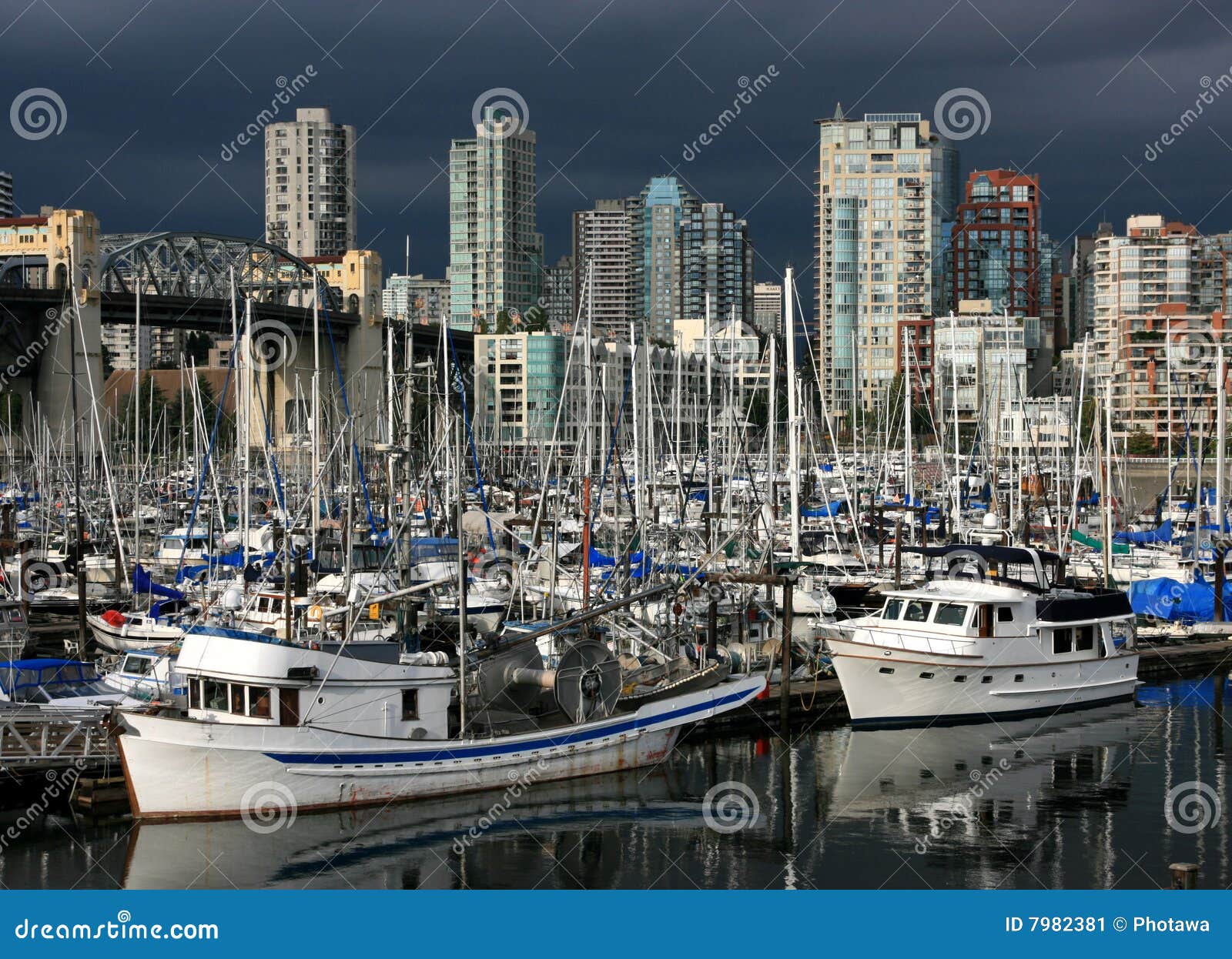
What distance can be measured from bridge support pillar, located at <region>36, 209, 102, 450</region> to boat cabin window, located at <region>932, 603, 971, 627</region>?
302 feet

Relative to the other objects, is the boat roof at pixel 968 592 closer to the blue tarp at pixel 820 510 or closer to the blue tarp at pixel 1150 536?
the blue tarp at pixel 1150 536

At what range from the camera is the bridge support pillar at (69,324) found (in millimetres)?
121312

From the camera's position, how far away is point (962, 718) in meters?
32.9

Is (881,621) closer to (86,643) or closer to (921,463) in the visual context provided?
(86,643)

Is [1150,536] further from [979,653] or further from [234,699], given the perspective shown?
[234,699]

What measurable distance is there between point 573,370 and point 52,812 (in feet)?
323

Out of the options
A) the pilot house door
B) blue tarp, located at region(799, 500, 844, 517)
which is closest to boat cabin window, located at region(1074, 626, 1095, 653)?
the pilot house door

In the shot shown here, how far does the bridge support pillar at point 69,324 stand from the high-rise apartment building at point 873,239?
84848 mm

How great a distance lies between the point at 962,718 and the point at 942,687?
959mm

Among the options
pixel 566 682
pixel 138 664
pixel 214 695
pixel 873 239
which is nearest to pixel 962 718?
pixel 566 682

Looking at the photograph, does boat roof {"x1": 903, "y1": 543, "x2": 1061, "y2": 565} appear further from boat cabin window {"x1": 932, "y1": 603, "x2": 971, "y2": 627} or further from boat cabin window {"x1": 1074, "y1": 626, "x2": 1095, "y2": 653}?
boat cabin window {"x1": 932, "y1": 603, "x2": 971, "y2": 627}

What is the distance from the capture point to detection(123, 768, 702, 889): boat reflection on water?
882 inches

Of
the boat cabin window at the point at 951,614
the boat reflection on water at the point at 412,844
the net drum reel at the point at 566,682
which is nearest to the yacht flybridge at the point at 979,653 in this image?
the boat cabin window at the point at 951,614

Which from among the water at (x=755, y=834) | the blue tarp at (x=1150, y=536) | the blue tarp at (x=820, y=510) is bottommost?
the water at (x=755, y=834)
